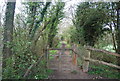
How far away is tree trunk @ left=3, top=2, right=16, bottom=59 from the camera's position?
1.88 metres

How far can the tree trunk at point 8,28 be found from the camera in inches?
74.0

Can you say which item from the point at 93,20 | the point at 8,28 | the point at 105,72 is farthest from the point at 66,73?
the point at 93,20

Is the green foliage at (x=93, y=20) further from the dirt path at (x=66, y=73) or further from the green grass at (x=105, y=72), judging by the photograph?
the dirt path at (x=66, y=73)

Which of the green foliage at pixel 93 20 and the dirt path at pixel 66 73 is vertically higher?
the green foliage at pixel 93 20

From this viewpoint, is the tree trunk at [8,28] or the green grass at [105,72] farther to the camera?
the green grass at [105,72]

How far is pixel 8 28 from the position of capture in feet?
6.52

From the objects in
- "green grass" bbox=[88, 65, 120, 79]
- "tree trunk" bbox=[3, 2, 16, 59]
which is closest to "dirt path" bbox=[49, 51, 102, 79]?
"green grass" bbox=[88, 65, 120, 79]

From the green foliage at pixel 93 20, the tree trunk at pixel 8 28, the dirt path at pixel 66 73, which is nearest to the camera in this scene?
the tree trunk at pixel 8 28

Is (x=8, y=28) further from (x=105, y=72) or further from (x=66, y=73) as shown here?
(x=105, y=72)

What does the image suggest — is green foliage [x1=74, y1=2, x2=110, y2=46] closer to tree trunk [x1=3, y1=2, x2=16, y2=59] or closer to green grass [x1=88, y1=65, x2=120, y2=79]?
green grass [x1=88, y1=65, x2=120, y2=79]

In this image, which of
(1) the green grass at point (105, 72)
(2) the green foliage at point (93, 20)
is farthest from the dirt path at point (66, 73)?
(2) the green foliage at point (93, 20)

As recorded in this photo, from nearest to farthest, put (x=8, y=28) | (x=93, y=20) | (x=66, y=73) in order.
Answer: (x=8, y=28) → (x=66, y=73) → (x=93, y=20)

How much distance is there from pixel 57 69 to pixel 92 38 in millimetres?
2956

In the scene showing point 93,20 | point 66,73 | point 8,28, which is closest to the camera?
point 8,28
